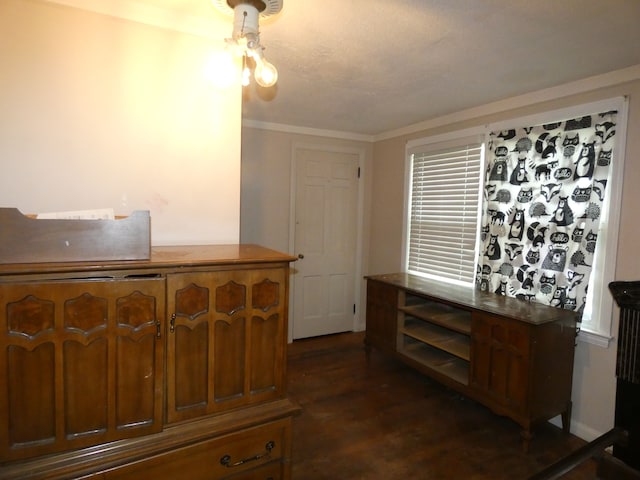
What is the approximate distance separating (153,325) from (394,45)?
5.94 feet

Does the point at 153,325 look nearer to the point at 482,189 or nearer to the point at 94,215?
the point at 94,215

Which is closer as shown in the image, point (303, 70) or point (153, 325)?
point (153, 325)

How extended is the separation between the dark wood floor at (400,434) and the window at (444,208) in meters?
1.09

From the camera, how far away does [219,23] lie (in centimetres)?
169

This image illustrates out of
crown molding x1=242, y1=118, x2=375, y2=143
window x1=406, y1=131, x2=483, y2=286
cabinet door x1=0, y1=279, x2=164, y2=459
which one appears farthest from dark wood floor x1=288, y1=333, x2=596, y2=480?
crown molding x1=242, y1=118, x2=375, y2=143

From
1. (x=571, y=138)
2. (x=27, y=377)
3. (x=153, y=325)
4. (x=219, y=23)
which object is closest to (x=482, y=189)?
(x=571, y=138)

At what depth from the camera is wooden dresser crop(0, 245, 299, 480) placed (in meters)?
1.03

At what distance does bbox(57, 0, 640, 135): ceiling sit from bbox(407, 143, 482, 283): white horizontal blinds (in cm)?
57

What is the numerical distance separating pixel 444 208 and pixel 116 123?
287 cm

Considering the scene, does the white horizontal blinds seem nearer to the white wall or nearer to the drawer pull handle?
the white wall

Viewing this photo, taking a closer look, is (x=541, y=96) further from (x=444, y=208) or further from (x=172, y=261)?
(x=172, y=261)

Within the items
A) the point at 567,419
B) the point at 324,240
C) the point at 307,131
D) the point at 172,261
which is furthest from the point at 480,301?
the point at 307,131

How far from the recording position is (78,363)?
1.10 meters

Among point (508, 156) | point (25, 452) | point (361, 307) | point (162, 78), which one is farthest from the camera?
point (361, 307)
